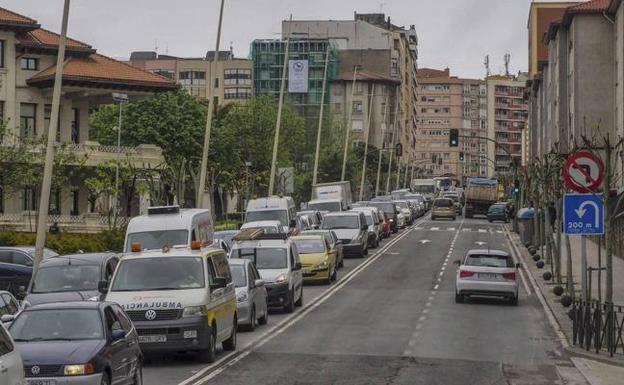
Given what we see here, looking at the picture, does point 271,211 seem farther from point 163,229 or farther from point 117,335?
point 117,335

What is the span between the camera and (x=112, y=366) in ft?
54.7

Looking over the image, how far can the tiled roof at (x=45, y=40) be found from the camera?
2741 inches

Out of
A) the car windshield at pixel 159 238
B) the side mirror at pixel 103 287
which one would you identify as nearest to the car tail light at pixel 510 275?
the car windshield at pixel 159 238

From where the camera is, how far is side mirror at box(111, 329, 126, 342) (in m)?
17.2

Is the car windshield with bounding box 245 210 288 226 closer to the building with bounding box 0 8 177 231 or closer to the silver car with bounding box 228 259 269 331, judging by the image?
the building with bounding box 0 8 177 231

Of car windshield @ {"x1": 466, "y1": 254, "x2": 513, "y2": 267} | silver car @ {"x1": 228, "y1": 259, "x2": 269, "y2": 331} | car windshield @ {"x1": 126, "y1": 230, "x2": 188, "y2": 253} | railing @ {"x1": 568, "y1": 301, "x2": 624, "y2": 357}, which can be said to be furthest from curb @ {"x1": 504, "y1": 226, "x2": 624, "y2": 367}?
car windshield @ {"x1": 126, "y1": 230, "x2": 188, "y2": 253}

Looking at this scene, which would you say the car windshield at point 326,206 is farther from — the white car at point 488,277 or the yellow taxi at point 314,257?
the white car at point 488,277

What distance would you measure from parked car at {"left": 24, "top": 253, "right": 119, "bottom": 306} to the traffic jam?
24 mm

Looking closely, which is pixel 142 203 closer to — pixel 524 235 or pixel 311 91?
pixel 524 235

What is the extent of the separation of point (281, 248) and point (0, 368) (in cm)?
2319

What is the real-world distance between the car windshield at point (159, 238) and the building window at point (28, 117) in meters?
38.1

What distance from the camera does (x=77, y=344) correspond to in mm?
16656

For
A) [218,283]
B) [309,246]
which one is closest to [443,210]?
[309,246]

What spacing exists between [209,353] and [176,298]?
110 cm
